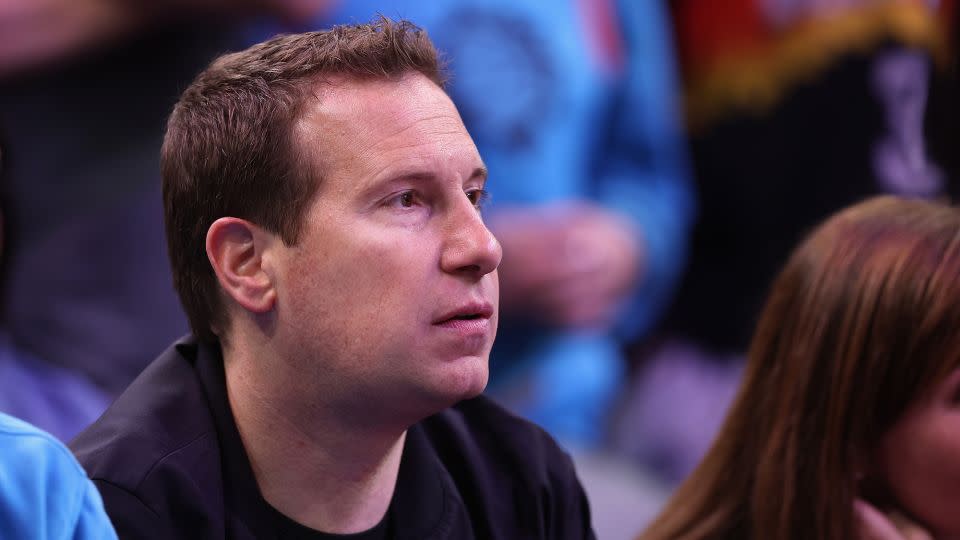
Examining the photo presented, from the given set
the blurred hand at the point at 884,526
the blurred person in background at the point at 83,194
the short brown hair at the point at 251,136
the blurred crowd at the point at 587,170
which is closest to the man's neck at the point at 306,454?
the short brown hair at the point at 251,136

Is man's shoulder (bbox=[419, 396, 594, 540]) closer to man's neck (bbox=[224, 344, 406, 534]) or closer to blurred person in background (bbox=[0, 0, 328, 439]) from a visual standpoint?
man's neck (bbox=[224, 344, 406, 534])

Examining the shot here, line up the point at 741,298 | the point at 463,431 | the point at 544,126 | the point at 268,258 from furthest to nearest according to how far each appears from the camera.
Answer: the point at 741,298, the point at 544,126, the point at 463,431, the point at 268,258

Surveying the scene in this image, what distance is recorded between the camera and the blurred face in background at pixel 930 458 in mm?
1687

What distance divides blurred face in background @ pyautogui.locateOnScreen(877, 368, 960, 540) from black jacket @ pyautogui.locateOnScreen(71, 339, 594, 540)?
49cm

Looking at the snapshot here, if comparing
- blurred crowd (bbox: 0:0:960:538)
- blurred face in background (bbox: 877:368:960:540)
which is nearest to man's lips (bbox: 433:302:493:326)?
blurred face in background (bbox: 877:368:960:540)

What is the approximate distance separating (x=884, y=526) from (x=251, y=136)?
1106 millimetres

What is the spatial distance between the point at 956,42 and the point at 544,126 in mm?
1940

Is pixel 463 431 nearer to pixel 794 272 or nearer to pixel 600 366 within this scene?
pixel 794 272

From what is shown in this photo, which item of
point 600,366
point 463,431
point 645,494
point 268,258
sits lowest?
point 645,494

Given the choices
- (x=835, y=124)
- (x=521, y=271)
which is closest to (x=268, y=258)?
(x=521, y=271)

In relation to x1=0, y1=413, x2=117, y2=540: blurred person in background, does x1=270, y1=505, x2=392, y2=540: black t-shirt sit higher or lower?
lower

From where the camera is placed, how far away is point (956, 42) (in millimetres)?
4219

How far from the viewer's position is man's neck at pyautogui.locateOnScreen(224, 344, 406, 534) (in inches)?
57.9

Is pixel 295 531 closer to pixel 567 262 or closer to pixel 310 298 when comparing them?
pixel 310 298
